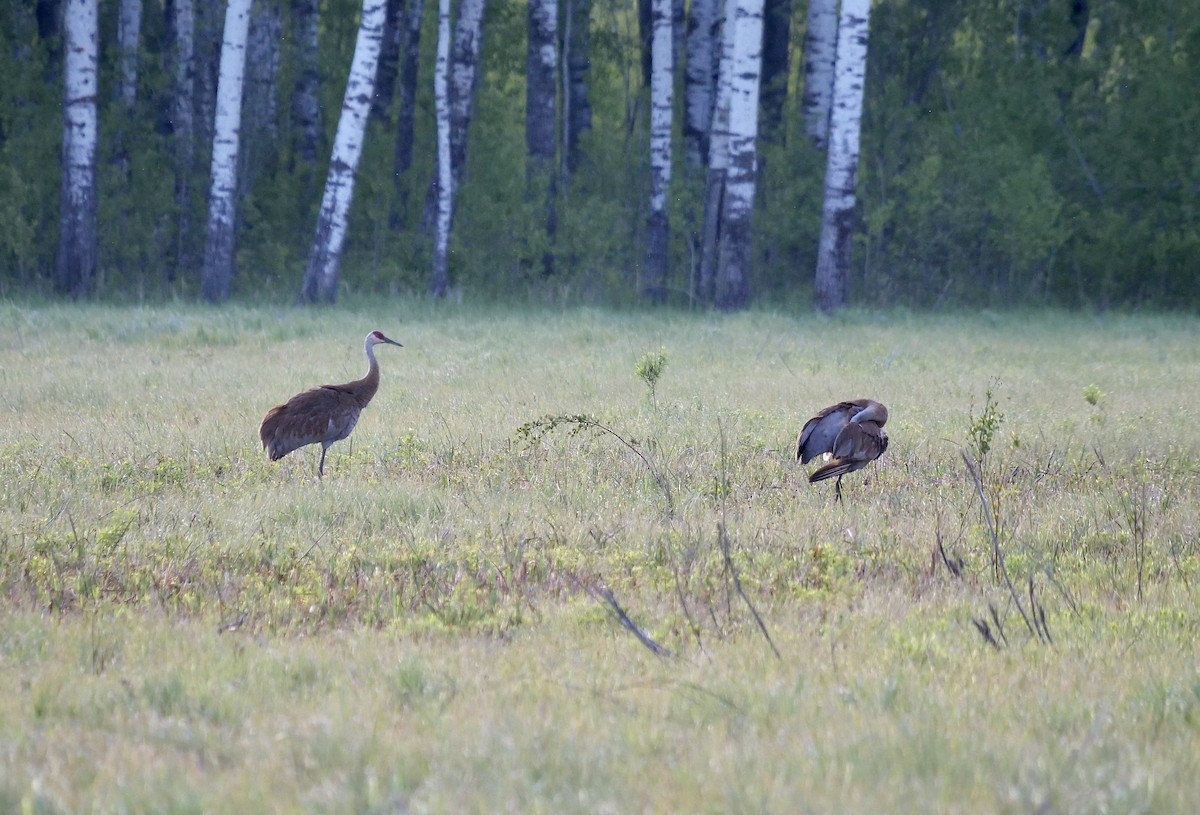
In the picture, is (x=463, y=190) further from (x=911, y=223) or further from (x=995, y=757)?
(x=995, y=757)

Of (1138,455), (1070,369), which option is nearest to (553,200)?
(1070,369)

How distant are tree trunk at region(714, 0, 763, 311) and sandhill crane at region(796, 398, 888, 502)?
11887 mm

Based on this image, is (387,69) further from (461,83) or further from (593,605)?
(593,605)

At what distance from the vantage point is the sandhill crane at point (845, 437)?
7469mm

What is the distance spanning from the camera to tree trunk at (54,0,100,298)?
20.0 m

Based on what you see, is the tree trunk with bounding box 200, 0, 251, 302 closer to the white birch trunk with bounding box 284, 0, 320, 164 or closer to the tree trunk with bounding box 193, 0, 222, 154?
the tree trunk with bounding box 193, 0, 222, 154

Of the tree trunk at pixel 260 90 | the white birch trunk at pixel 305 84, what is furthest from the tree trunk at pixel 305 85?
the tree trunk at pixel 260 90

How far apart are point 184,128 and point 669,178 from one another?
8877 mm

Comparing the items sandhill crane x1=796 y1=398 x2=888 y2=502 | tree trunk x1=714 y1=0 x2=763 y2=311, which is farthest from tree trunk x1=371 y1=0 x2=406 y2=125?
sandhill crane x1=796 y1=398 x2=888 y2=502

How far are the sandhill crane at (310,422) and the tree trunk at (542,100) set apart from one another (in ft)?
50.1

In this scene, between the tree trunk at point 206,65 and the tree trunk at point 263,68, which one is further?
the tree trunk at point 206,65

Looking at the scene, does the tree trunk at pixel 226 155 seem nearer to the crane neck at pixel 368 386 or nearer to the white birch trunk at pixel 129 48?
the white birch trunk at pixel 129 48

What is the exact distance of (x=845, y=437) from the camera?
7.54 metres

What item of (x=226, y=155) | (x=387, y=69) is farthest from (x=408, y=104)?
(x=226, y=155)
